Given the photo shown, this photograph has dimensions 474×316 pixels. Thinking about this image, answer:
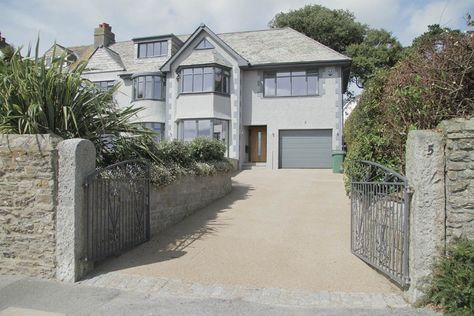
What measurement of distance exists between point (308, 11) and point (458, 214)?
29.4m

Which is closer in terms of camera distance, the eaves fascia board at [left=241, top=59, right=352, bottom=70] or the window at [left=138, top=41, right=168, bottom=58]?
the eaves fascia board at [left=241, top=59, right=352, bottom=70]

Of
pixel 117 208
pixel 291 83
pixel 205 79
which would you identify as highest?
pixel 205 79

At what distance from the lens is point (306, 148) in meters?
20.0

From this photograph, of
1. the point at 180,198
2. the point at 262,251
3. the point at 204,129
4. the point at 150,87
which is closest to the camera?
the point at 262,251

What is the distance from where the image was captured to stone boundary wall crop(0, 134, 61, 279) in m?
5.88

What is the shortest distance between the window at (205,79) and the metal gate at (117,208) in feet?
43.8

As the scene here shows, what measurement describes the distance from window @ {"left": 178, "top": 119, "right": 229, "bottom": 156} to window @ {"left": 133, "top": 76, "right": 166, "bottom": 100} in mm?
2808

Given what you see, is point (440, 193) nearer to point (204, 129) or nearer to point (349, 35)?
point (204, 129)

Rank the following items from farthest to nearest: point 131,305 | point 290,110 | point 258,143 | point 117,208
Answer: point 258,143
point 290,110
point 117,208
point 131,305

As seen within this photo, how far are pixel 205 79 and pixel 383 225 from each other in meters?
16.1

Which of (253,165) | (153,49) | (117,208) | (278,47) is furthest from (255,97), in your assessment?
(117,208)

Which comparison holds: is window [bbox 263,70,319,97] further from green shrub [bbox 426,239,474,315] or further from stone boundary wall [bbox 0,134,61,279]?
green shrub [bbox 426,239,474,315]

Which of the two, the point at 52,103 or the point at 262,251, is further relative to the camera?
the point at 262,251

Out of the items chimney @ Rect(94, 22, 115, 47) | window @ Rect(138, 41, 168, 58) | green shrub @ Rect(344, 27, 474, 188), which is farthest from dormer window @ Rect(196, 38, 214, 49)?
green shrub @ Rect(344, 27, 474, 188)
